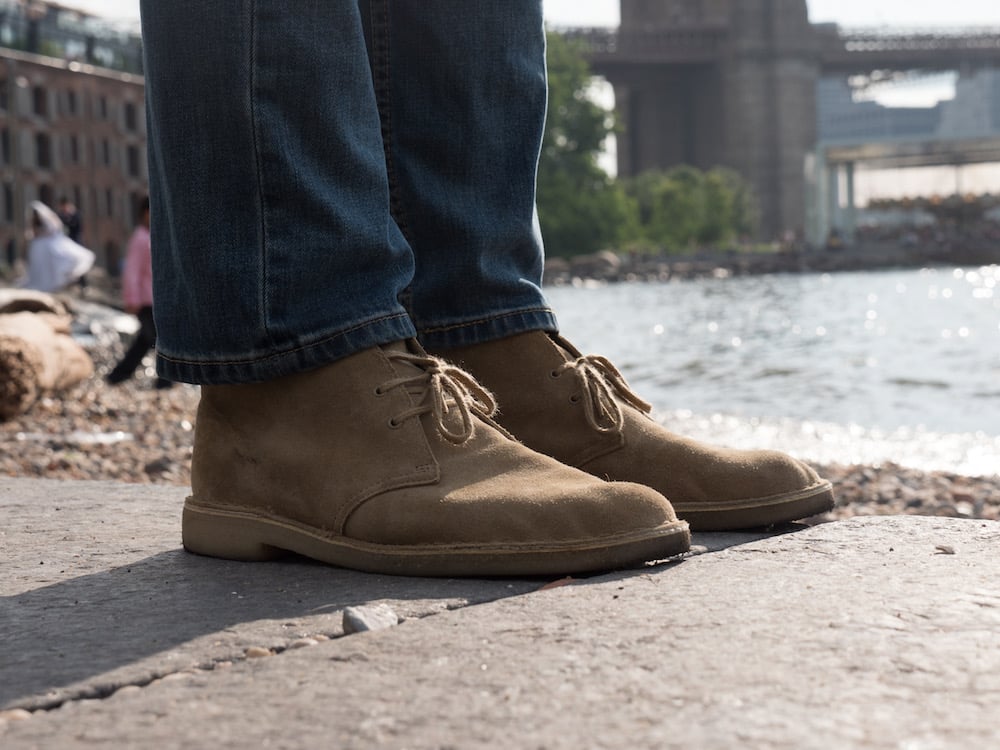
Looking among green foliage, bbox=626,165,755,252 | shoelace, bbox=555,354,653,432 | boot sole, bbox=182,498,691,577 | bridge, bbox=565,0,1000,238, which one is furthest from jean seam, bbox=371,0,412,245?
bridge, bbox=565,0,1000,238

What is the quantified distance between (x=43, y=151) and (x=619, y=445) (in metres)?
33.1

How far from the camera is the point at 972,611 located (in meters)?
0.96

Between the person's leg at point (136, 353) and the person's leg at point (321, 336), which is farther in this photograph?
the person's leg at point (136, 353)

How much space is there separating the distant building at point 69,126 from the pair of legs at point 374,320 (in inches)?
1127

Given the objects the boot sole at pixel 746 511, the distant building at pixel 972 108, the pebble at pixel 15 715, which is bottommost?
the boot sole at pixel 746 511

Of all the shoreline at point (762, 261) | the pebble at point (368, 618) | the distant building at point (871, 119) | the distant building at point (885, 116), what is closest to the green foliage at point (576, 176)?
the shoreline at point (762, 261)

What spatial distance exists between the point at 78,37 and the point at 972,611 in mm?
36128

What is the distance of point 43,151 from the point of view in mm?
32219

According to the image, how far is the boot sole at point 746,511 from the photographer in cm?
136

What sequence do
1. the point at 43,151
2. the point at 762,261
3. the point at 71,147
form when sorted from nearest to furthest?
the point at 43,151, the point at 71,147, the point at 762,261

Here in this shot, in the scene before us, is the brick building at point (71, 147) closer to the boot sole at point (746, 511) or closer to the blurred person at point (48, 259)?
the blurred person at point (48, 259)

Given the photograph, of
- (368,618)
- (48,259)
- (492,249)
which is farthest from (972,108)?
(368,618)

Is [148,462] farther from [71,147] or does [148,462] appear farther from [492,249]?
[71,147]

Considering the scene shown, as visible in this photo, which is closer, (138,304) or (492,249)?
(492,249)
